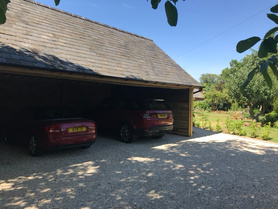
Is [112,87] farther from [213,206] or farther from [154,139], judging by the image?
[213,206]

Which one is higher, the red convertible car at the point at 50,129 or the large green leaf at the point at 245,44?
the large green leaf at the point at 245,44

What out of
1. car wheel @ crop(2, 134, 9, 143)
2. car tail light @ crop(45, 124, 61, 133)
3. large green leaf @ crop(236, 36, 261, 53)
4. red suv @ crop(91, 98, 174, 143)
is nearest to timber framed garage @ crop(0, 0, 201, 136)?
red suv @ crop(91, 98, 174, 143)

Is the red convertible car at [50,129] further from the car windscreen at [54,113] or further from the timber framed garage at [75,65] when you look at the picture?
the timber framed garage at [75,65]

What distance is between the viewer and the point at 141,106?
25.2 ft

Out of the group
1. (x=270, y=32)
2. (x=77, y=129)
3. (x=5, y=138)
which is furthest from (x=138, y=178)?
(x=5, y=138)

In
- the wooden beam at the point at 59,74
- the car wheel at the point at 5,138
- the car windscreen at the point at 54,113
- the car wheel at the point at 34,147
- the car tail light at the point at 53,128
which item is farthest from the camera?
the car wheel at the point at 5,138

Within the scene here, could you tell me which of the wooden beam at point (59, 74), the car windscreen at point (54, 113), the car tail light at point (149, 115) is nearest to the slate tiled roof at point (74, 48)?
the wooden beam at point (59, 74)

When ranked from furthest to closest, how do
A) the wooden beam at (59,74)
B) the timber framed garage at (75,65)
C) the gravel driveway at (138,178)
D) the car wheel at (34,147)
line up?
the timber framed garage at (75,65), the car wheel at (34,147), the wooden beam at (59,74), the gravel driveway at (138,178)

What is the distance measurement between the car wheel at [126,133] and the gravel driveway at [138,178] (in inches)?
29.3

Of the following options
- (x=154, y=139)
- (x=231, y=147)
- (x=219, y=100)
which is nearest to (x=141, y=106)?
(x=154, y=139)

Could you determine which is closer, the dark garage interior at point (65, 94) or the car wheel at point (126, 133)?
Result: the car wheel at point (126, 133)

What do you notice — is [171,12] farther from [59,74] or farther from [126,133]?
[126,133]

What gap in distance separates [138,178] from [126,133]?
11.7 feet

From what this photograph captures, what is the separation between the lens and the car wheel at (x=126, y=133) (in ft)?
25.2
